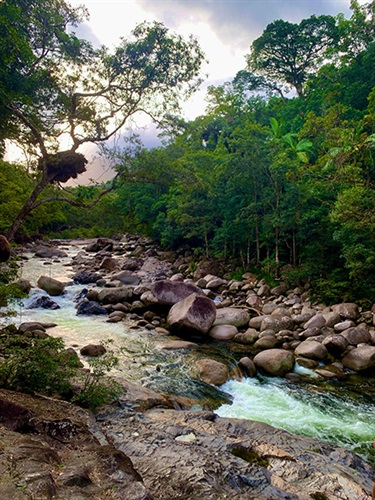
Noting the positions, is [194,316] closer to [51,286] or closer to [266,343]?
[266,343]

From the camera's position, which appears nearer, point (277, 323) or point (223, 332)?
point (223, 332)

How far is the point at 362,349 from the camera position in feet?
34.5

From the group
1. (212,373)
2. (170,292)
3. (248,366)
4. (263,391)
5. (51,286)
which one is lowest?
(263,391)

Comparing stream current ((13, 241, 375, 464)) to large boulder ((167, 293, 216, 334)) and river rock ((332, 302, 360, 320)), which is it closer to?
large boulder ((167, 293, 216, 334))

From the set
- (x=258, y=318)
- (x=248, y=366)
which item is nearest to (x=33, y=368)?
(x=248, y=366)

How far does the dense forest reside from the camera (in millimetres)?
8766

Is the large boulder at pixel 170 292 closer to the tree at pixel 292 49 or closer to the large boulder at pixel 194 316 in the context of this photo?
the large boulder at pixel 194 316

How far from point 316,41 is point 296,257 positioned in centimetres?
2731

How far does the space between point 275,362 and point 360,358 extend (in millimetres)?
2812

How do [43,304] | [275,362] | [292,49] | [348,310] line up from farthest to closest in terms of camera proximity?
[292,49]
[43,304]
[348,310]
[275,362]

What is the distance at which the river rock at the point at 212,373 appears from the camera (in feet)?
29.2

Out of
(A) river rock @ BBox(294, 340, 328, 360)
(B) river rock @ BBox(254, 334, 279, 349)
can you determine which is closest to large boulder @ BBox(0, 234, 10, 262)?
(B) river rock @ BBox(254, 334, 279, 349)

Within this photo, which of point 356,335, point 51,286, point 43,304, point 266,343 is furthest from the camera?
point 51,286

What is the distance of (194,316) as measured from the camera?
12672mm
